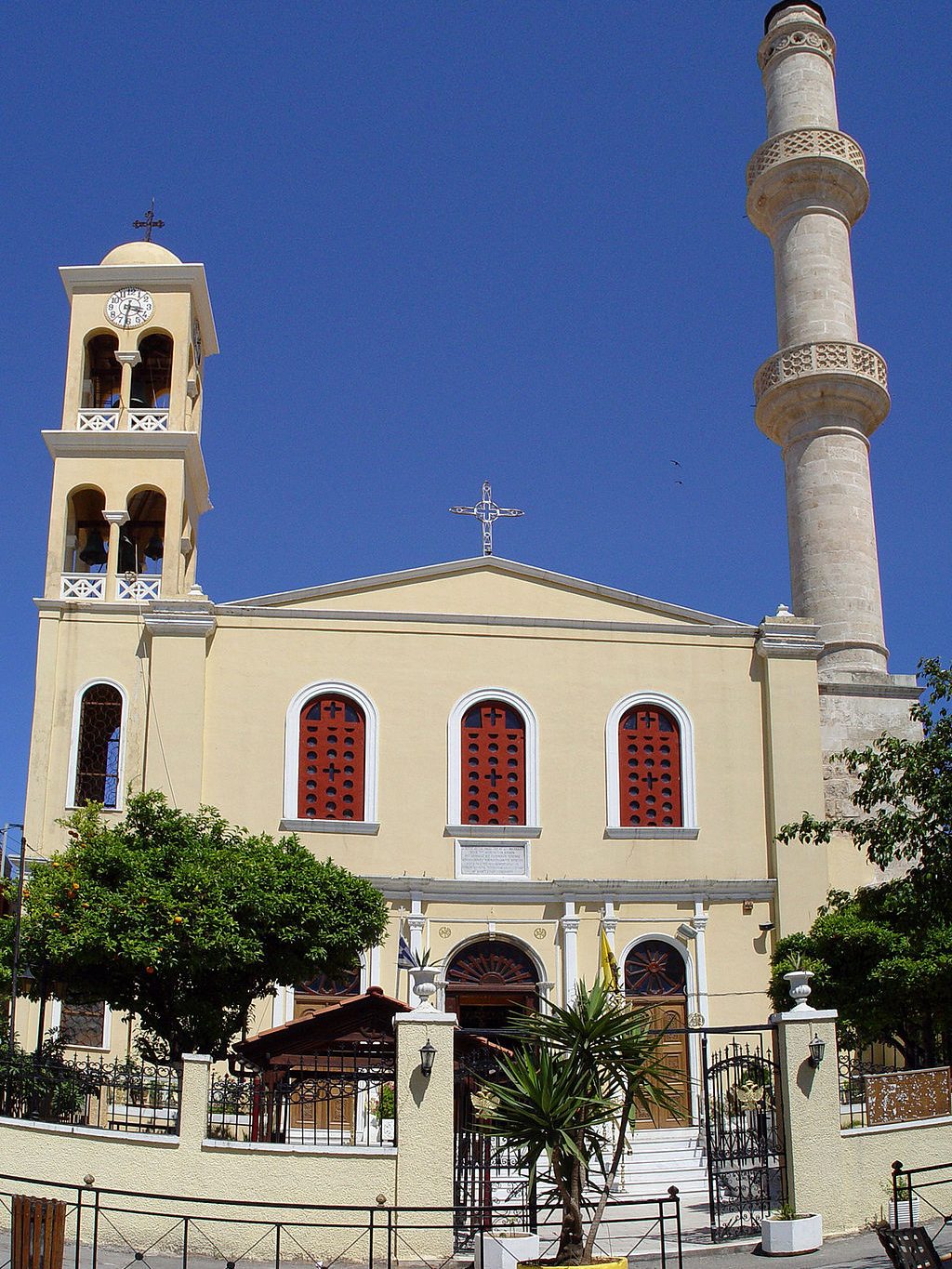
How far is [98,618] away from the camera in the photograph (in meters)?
25.1

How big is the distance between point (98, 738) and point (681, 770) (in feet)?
31.9

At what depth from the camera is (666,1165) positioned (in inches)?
763

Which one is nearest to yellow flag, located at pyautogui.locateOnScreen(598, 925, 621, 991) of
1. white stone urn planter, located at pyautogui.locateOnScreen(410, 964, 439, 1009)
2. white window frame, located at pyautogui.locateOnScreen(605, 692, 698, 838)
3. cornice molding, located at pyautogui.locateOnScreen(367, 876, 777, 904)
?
cornice molding, located at pyautogui.locateOnScreen(367, 876, 777, 904)

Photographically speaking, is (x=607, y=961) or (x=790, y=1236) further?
(x=607, y=961)

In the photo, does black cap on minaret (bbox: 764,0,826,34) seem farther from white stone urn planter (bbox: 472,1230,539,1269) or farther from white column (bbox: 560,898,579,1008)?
white stone urn planter (bbox: 472,1230,539,1269)

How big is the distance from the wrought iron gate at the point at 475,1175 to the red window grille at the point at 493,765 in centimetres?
968

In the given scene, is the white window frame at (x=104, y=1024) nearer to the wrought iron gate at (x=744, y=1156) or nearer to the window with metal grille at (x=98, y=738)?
the window with metal grille at (x=98, y=738)

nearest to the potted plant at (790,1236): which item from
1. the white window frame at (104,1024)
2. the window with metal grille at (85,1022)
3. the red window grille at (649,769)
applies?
the red window grille at (649,769)

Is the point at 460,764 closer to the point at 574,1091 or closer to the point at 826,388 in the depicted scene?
the point at 826,388

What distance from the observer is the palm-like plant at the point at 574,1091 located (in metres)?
12.2

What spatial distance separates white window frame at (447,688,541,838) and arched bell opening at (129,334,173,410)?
8130mm

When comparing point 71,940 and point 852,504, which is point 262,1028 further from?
point 852,504

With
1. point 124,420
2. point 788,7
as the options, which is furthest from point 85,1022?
point 788,7

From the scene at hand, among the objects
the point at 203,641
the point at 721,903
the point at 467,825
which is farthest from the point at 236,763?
the point at 721,903
